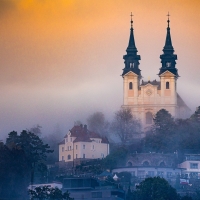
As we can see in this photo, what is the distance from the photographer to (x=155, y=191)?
5802 inches

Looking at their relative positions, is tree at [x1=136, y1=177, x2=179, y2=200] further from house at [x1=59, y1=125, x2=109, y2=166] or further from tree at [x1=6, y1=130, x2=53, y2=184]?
house at [x1=59, y1=125, x2=109, y2=166]

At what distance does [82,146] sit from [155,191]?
100.0 feet

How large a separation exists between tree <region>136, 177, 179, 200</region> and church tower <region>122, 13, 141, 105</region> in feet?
136

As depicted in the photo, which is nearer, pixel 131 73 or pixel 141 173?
pixel 141 173

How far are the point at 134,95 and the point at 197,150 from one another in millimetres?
21891

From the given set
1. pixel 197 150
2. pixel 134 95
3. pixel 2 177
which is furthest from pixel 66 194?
pixel 134 95

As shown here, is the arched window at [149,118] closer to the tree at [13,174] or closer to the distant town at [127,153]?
the distant town at [127,153]

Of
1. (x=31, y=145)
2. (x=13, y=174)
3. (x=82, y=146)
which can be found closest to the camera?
(x=13, y=174)

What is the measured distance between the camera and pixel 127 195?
5871 inches

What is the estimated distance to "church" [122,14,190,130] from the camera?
188625 mm

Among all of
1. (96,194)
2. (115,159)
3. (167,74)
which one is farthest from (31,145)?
(167,74)

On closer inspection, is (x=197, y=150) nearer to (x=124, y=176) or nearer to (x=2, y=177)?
(x=124, y=176)

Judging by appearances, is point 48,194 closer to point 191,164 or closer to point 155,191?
point 155,191

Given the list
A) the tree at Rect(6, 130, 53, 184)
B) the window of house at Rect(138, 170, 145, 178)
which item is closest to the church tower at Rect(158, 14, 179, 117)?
the window of house at Rect(138, 170, 145, 178)
